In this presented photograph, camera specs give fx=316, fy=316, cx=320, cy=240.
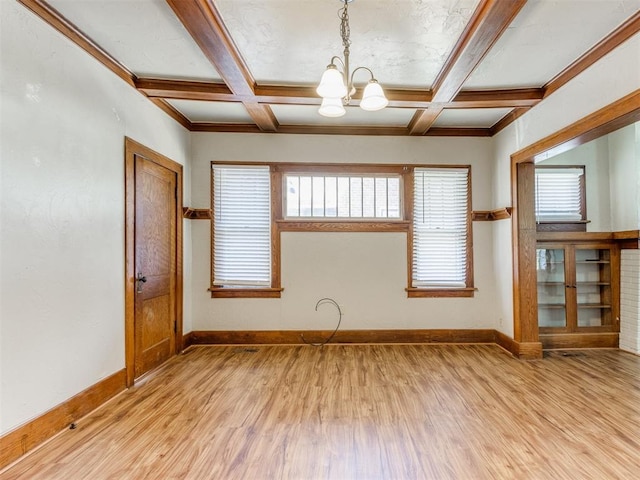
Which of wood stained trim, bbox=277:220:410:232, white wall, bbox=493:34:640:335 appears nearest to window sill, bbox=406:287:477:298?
white wall, bbox=493:34:640:335

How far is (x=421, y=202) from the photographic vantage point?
13.8 ft

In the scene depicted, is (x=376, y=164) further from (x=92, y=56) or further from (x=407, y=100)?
(x=92, y=56)

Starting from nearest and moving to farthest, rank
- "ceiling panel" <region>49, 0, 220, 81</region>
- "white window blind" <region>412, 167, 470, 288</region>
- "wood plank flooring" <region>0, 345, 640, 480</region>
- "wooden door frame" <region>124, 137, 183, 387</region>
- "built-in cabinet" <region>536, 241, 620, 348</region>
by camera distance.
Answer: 1. "wood plank flooring" <region>0, 345, 640, 480</region>
2. "ceiling panel" <region>49, 0, 220, 81</region>
3. "wooden door frame" <region>124, 137, 183, 387</region>
4. "built-in cabinet" <region>536, 241, 620, 348</region>
5. "white window blind" <region>412, 167, 470, 288</region>

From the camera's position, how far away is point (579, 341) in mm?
3885

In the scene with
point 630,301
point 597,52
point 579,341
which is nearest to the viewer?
point 597,52

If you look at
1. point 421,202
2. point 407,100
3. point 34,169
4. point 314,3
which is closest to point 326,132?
point 407,100

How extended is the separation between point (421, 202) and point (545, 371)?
7.51 feet

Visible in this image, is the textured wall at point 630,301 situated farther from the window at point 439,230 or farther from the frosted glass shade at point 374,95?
the frosted glass shade at point 374,95

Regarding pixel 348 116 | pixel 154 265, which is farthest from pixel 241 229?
pixel 348 116

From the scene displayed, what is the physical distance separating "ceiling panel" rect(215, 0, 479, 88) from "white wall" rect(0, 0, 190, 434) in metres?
1.20

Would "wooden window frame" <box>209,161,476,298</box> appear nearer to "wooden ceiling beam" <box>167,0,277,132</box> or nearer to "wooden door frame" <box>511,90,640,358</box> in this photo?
"wooden door frame" <box>511,90,640,358</box>

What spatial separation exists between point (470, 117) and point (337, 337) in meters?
3.18

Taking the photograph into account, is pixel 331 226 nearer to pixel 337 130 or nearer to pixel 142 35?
pixel 337 130

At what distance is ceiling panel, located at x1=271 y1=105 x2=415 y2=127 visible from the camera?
358 cm
